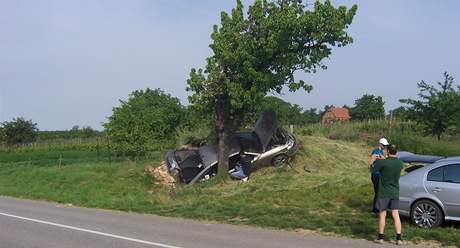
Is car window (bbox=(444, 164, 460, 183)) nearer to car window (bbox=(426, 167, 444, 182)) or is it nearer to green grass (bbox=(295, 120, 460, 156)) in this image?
car window (bbox=(426, 167, 444, 182))

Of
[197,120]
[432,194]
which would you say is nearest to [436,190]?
[432,194]

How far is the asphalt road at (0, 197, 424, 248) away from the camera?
1045 centimetres

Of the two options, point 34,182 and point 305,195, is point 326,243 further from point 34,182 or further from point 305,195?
point 34,182

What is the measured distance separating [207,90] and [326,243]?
11.5m

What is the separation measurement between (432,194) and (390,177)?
1.78 meters

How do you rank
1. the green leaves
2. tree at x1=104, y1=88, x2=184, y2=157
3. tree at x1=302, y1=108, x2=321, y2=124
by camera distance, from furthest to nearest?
tree at x1=302, y1=108, x2=321, y2=124, tree at x1=104, y1=88, x2=184, y2=157, the green leaves

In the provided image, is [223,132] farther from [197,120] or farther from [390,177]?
[390,177]

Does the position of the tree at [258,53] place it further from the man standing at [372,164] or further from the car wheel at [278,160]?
the man standing at [372,164]

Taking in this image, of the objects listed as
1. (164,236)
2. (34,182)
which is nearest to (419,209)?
(164,236)

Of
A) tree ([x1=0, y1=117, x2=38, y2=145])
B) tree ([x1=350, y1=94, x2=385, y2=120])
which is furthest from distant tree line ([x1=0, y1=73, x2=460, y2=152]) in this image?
→ tree ([x1=0, y1=117, x2=38, y2=145])

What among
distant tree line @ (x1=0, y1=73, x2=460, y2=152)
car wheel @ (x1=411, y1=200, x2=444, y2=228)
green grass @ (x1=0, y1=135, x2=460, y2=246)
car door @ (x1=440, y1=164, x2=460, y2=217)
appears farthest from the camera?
distant tree line @ (x1=0, y1=73, x2=460, y2=152)

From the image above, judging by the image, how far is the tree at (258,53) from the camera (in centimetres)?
2009

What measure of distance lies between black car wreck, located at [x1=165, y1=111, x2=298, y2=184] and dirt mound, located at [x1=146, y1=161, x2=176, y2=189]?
0.89 ft

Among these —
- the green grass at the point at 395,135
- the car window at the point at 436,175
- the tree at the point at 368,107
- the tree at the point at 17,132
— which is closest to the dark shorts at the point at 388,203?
the car window at the point at 436,175
